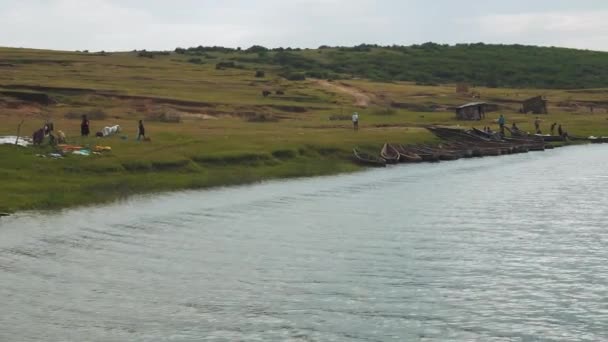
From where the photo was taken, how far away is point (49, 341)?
1803 centimetres

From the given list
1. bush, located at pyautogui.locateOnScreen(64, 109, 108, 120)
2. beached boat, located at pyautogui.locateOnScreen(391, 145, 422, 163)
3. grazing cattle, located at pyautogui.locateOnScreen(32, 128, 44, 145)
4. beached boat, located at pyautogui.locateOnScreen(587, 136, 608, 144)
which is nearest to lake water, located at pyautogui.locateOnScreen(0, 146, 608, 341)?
grazing cattle, located at pyautogui.locateOnScreen(32, 128, 44, 145)

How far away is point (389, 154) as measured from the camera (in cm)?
6147

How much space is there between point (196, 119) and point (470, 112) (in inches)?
1396

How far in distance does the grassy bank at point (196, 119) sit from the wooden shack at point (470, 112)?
125 centimetres

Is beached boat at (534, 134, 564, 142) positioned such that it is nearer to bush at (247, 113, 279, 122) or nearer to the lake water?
bush at (247, 113, 279, 122)

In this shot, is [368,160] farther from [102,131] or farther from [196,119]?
[196,119]

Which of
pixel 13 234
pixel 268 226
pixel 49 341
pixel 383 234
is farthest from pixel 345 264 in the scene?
pixel 13 234

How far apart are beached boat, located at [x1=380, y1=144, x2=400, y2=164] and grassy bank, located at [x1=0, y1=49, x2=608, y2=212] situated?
3.53ft

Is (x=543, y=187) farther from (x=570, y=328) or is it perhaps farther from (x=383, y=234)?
(x=570, y=328)

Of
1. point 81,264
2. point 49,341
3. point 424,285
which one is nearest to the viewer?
point 49,341

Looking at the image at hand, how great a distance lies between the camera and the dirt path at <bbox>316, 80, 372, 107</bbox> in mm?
104963

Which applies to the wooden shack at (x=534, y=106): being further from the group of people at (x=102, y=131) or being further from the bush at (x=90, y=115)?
the group of people at (x=102, y=131)

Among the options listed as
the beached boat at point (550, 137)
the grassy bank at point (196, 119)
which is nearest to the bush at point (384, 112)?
the grassy bank at point (196, 119)

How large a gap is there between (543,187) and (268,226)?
67.8 ft
